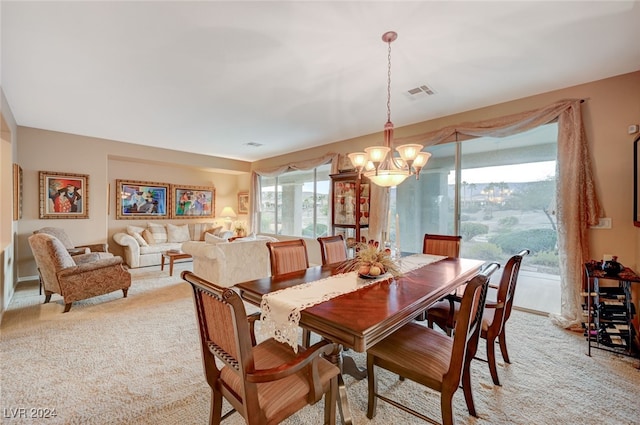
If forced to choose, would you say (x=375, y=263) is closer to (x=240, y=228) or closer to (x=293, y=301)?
(x=293, y=301)

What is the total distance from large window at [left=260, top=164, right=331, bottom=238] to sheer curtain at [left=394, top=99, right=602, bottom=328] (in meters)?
3.87

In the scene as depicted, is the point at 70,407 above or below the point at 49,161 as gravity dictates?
below

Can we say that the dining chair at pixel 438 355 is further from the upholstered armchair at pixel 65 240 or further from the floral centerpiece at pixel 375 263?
the upholstered armchair at pixel 65 240

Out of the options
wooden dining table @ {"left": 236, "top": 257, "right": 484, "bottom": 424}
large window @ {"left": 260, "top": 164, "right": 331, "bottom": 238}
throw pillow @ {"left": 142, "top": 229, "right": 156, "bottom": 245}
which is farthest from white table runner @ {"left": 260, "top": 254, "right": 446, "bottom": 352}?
throw pillow @ {"left": 142, "top": 229, "right": 156, "bottom": 245}

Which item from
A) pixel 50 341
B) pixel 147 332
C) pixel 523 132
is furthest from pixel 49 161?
pixel 523 132

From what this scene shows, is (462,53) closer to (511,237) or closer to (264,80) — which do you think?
(264,80)

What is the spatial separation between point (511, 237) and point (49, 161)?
753cm

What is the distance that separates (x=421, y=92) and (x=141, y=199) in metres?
6.59

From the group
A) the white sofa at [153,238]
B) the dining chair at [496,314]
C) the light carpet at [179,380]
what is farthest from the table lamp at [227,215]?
the dining chair at [496,314]

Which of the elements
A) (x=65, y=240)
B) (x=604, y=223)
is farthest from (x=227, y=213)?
(x=604, y=223)

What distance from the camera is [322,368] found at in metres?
1.44

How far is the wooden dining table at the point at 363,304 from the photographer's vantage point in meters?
1.31

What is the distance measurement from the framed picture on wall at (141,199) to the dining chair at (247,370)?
643 centimetres

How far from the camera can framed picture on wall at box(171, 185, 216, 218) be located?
723 centimetres
